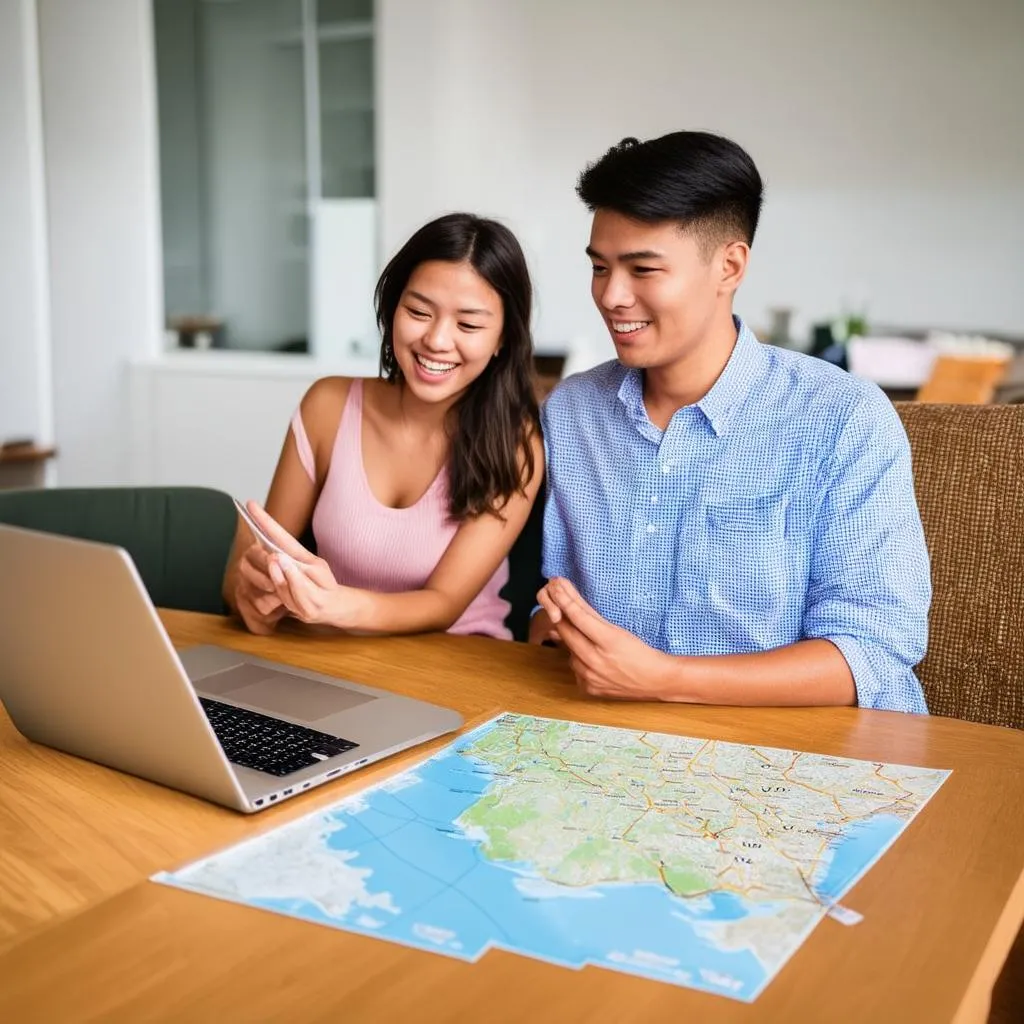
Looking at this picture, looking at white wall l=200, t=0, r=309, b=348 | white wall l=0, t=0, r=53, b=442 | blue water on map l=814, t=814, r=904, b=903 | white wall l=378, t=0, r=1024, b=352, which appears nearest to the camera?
blue water on map l=814, t=814, r=904, b=903

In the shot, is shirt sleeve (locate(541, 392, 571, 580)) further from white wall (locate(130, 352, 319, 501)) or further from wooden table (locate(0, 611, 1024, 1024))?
white wall (locate(130, 352, 319, 501))

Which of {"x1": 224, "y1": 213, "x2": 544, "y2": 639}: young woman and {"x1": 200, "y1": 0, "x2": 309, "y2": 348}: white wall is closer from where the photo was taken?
{"x1": 224, "y1": 213, "x2": 544, "y2": 639}: young woman

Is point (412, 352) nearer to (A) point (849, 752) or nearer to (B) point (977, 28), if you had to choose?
(A) point (849, 752)

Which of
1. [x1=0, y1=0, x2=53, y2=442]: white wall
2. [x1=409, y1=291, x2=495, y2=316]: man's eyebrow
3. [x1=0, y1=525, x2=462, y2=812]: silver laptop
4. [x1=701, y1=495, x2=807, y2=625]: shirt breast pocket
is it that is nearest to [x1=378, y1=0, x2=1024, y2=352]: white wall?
[x1=0, y1=0, x2=53, y2=442]: white wall

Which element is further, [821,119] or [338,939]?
[821,119]

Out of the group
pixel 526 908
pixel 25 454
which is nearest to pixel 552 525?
pixel 526 908

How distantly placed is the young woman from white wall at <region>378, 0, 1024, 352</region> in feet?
11.2

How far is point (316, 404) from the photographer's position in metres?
1.96

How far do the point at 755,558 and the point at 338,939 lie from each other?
0.94 m

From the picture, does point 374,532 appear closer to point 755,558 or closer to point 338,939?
point 755,558

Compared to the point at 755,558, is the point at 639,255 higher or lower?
higher

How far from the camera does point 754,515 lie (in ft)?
5.35

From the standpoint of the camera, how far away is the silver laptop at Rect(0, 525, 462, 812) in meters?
0.97

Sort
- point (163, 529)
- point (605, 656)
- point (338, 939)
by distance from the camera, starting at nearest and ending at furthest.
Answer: point (338, 939) < point (605, 656) < point (163, 529)
